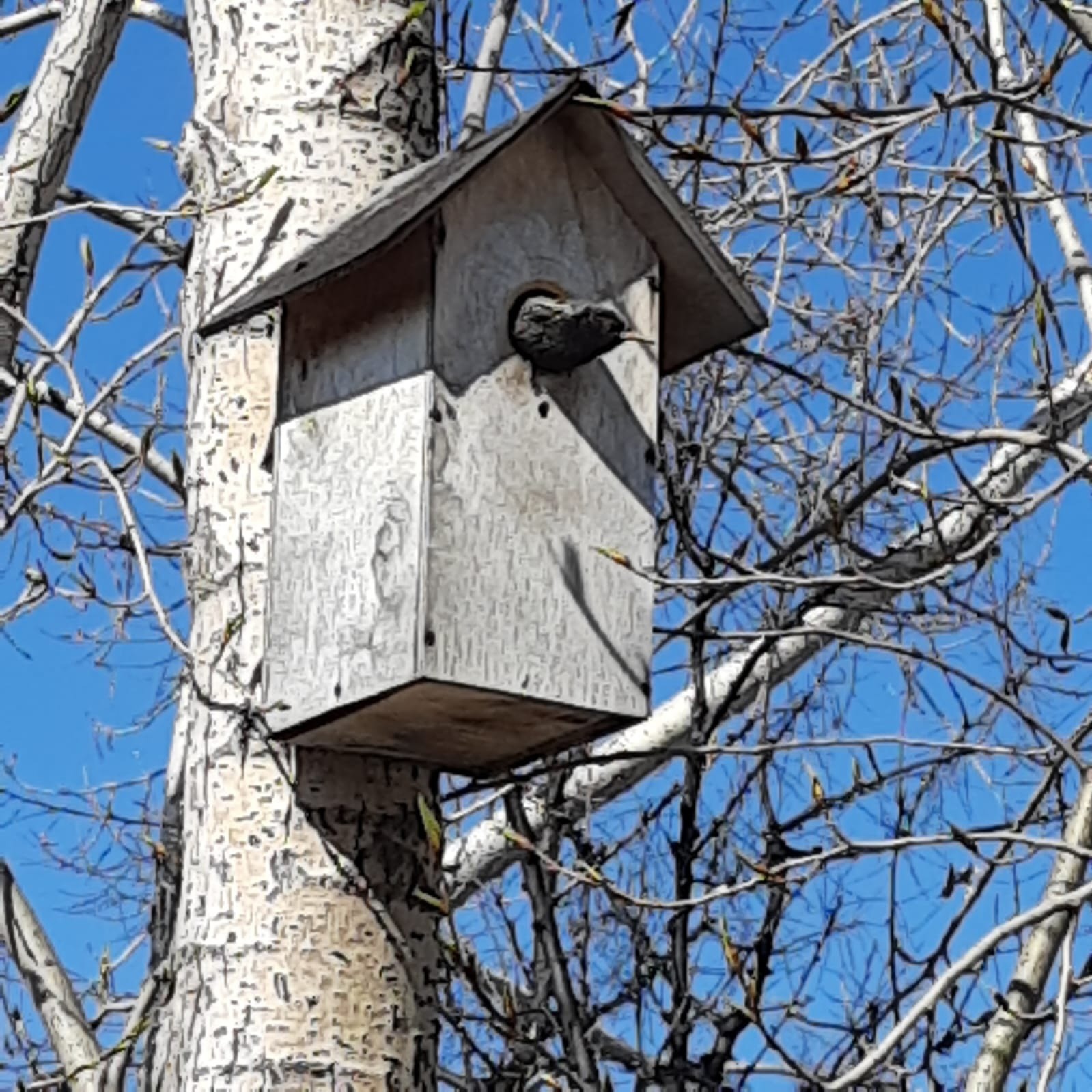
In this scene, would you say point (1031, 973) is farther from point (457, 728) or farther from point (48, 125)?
point (48, 125)

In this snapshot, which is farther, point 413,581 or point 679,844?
point 679,844

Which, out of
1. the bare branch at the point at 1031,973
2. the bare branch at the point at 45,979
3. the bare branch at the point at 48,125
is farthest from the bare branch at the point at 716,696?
the bare branch at the point at 48,125

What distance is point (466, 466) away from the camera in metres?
2.22

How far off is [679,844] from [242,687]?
3.79ft

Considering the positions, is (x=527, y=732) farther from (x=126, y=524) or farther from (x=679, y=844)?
(x=679, y=844)

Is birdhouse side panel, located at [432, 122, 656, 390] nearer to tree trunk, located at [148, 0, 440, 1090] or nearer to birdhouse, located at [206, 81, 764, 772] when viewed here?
birdhouse, located at [206, 81, 764, 772]

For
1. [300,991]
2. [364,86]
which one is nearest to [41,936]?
[300,991]

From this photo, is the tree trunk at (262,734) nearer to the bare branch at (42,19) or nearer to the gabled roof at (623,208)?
the gabled roof at (623,208)

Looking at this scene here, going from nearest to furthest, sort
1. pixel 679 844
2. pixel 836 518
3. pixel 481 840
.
Answer: pixel 836 518
pixel 679 844
pixel 481 840

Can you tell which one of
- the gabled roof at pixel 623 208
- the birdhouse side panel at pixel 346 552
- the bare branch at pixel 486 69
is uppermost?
the bare branch at pixel 486 69

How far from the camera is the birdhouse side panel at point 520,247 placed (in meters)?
2.26

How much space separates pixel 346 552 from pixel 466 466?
147mm

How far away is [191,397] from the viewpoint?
240 cm

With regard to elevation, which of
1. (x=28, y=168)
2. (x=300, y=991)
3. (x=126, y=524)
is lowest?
(x=300, y=991)
